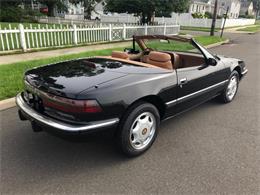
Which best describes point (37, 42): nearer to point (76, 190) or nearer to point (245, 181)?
point (76, 190)

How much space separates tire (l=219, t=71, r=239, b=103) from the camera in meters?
4.84

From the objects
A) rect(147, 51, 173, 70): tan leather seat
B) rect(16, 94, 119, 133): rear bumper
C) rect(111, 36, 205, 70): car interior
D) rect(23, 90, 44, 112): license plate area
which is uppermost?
rect(147, 51, 173, 70): tan leather seat

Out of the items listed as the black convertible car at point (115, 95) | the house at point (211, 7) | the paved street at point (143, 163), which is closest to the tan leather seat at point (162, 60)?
the black convertible car at point (115, 95)

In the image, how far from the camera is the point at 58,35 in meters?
10.4

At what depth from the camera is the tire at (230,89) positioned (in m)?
4.84

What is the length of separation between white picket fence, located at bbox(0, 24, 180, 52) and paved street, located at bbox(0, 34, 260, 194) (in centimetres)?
578

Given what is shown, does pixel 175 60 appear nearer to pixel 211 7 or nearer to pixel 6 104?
pixel 6 104

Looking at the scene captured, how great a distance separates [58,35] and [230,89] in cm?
773

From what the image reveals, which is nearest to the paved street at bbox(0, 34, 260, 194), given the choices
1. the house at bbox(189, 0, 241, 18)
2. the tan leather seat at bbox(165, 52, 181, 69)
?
the tan leather seat at bbox(165, 52, 181, 69)

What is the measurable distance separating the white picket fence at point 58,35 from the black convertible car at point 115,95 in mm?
6408

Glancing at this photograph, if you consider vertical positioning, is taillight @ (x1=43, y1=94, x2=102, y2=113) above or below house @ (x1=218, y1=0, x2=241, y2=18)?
below

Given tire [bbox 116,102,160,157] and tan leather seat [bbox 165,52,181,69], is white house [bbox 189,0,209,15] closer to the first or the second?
tan leather seat [bbox 165,52,181,69]

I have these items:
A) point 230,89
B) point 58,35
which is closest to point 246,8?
Result: point 58,35

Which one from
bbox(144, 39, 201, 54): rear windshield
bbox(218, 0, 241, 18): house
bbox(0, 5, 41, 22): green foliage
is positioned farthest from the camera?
bbox(218, 0, 241, 18): house
